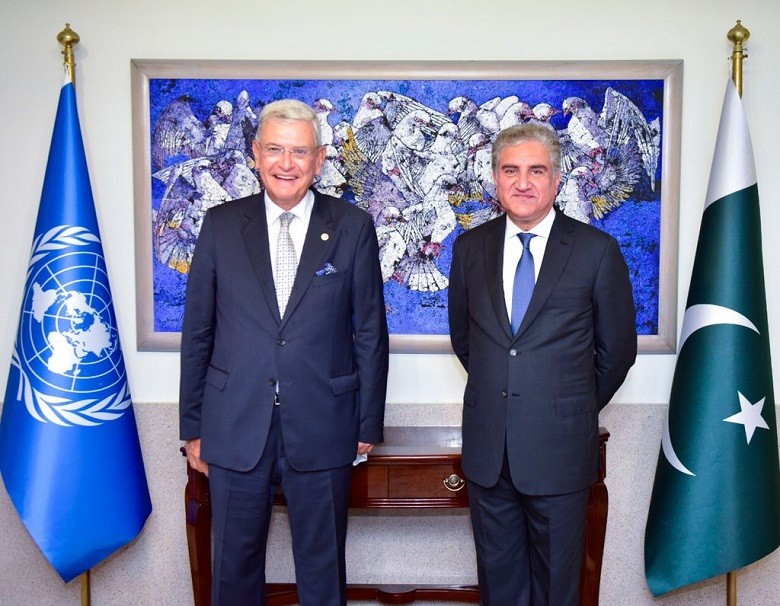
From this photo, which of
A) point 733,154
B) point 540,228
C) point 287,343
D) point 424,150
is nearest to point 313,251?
point 287,343

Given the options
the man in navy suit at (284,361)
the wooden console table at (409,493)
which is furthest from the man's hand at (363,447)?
the wooden console table at (409,493)

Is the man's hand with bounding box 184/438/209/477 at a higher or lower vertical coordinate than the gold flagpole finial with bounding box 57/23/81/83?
lower

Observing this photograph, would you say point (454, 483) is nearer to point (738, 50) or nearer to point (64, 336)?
point (64, 336)

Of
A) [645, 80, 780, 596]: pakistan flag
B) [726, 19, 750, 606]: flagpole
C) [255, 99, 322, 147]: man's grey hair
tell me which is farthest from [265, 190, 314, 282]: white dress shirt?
[726, 19, 750, 606]: flagpole

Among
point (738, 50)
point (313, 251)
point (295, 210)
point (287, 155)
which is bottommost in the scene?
point (313, 251)

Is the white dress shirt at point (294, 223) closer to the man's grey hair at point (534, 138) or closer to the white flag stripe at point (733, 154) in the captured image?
the man's grey hair at point (534, 138)

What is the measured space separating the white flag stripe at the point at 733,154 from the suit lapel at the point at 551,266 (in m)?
0.68

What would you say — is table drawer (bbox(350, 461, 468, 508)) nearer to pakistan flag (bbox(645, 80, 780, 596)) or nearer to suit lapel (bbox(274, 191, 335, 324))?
suit lapel (bbox(274, 191, 335, 324))

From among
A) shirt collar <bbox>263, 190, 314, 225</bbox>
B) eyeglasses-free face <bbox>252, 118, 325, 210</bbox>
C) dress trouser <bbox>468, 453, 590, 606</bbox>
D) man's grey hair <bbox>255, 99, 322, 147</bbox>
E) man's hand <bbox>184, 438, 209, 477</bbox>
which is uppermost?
man's grey hair <bbox>255, 99, 322, 147</bbox>

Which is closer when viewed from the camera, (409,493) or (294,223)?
(294,223)

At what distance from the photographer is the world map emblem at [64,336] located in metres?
2.64

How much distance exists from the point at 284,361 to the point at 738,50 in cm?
184

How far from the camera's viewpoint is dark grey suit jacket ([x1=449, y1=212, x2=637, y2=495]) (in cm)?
222

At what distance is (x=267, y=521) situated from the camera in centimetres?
236
